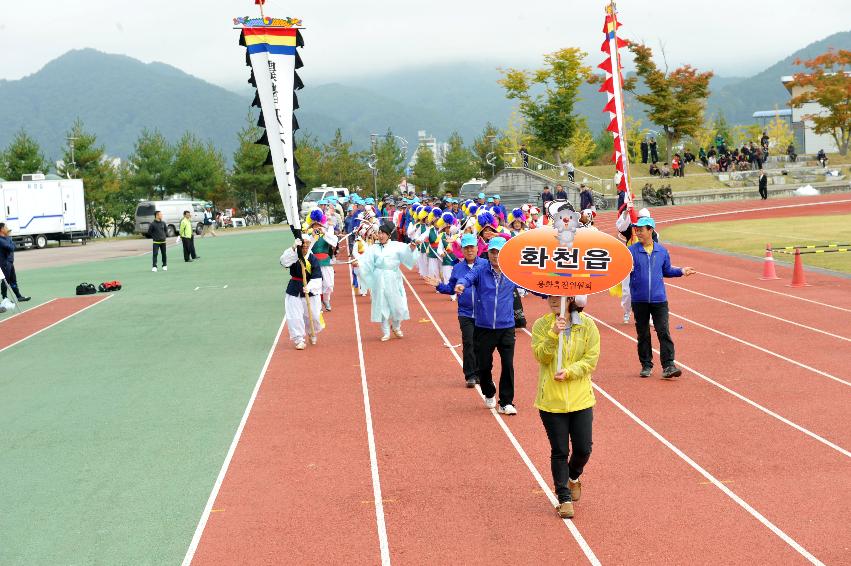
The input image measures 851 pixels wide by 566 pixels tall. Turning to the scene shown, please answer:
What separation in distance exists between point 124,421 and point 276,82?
5.81m

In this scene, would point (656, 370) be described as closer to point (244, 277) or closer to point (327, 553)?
point (327, 553)

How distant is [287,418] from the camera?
405 inches

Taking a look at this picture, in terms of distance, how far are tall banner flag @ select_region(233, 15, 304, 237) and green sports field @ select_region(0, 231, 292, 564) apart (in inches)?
114

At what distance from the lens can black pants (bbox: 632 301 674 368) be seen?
11.3 meters

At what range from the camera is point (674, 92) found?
190 feet

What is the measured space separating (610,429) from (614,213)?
38.7 m

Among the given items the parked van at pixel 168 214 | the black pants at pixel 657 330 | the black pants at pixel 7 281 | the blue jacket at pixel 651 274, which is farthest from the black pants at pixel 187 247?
the blue jacket at pixel 651 274

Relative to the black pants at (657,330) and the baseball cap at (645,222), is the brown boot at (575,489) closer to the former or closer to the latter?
the black pants at (657,330)

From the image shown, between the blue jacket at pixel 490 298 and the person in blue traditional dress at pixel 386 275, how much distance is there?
5019 mm

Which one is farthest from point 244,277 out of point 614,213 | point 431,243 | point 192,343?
point 614,213

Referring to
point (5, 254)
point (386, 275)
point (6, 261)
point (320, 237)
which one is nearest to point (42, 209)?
point (6, 261)

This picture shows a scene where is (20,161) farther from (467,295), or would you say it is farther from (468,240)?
(468,240)

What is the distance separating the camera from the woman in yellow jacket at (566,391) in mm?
6805

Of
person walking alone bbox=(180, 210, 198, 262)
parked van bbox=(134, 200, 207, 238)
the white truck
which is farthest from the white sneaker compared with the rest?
parked van bbox=(134, 200, 207, 238)
